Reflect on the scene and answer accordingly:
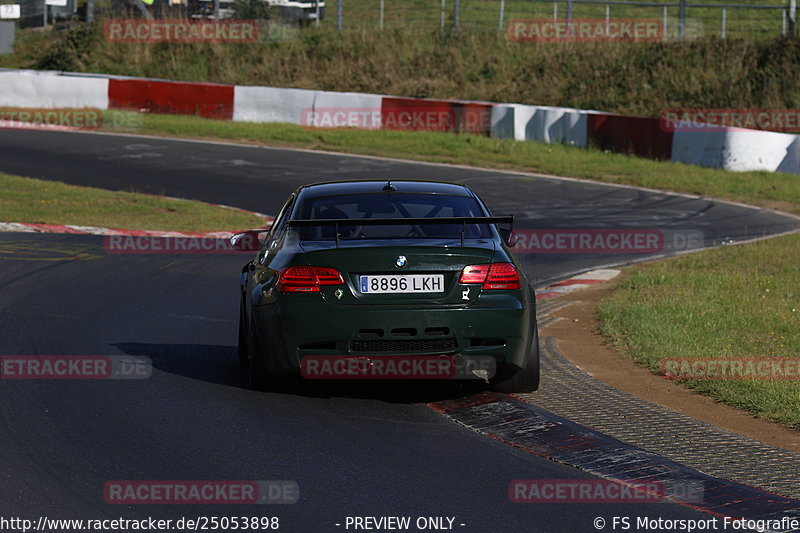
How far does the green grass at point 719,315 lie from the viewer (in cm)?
800

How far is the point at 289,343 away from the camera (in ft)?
23.9

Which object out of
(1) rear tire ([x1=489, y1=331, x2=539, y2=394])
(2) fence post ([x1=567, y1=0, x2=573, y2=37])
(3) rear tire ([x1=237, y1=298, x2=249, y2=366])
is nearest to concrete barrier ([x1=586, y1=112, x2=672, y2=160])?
(2) fence post ([x1=567, y1=0, x2=573, y2=37])

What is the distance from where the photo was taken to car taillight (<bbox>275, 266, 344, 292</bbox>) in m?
7.25

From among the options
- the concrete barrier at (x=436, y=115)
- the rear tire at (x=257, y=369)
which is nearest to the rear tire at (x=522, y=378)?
the rear tire at (x=257, y=369)

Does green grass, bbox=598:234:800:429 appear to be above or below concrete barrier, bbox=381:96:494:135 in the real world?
below

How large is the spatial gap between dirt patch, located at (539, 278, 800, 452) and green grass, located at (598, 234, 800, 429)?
0.33 feet

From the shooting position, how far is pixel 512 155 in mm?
27422

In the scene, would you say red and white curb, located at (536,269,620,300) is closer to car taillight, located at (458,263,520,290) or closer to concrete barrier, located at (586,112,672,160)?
car taillight, located at (458,263,520,290)

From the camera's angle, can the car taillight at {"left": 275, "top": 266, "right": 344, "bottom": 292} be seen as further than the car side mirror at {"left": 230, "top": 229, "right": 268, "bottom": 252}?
No

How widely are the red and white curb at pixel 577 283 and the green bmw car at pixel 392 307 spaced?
15.8 ft

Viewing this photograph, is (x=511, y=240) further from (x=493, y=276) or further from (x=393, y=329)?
(x=393, y=329)

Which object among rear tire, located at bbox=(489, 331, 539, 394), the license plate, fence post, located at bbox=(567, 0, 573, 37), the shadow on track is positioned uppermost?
fence post, located at bbox=(567, 0, 573, 37)

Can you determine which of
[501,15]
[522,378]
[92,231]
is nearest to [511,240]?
[522,378]

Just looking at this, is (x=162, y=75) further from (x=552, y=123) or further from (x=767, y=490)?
(x=767, y=490)
